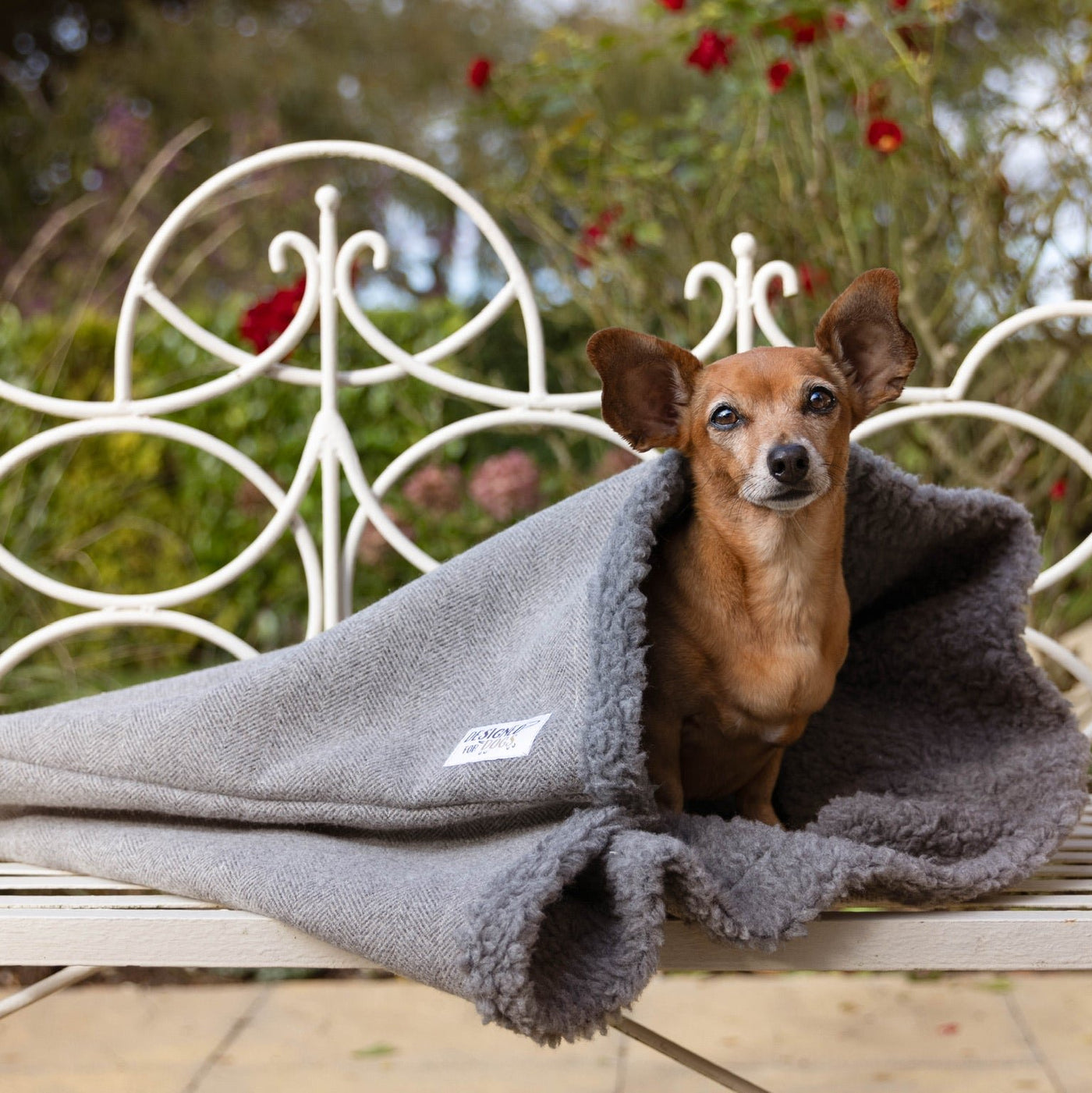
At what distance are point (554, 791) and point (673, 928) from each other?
191 millimetres

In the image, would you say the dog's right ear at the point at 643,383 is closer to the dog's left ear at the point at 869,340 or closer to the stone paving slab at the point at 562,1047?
the dog's left ear at the point at 869,340

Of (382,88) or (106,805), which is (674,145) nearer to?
(106,805)

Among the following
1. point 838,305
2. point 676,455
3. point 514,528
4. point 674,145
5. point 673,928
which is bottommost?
point 673,928

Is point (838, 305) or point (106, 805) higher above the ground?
point (838, 305)

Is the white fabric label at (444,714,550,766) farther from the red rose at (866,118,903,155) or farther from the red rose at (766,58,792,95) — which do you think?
the red rose at (766,58,792,95)

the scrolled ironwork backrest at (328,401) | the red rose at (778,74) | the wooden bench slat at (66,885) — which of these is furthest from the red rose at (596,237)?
the wooden bench slat at (66,885)

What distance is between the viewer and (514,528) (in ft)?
5.47

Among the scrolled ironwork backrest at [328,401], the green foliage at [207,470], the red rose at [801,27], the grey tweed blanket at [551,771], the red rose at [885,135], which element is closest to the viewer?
the grey tweed blanket at [551,771]

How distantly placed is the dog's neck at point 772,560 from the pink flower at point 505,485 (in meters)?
1.77

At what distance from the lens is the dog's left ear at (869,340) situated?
149 centimetres

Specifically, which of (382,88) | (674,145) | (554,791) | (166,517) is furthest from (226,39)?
(554,791)

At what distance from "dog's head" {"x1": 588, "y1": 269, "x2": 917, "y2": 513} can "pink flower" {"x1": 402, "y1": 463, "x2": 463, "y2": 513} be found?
70.2 inches

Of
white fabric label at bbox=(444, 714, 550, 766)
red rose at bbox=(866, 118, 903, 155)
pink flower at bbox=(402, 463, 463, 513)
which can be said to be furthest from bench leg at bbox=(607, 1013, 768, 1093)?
pink flower at bbox=(402, 463, 463, 513)

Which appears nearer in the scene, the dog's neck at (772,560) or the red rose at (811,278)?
the dog's neck at (772,560)
